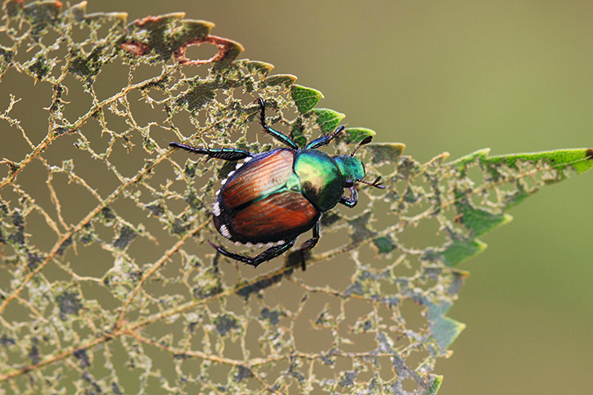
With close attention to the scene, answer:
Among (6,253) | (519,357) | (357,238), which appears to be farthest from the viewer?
(519,357)

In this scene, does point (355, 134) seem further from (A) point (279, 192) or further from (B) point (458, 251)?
(B) point (458, 251)

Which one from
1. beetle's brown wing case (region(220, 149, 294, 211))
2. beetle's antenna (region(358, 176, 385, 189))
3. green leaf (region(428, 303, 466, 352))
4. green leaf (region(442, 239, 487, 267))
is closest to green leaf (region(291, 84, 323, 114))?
beetle's brown wing case (region(220, 149, 294, 211))

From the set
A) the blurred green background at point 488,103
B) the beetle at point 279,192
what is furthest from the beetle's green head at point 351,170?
the blurred green background at point 488,103

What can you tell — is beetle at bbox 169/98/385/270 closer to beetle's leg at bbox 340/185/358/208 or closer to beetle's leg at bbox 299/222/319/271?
beetle's leg at bbox 299/222/319/271

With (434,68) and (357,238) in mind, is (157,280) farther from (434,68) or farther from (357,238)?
(434,68)

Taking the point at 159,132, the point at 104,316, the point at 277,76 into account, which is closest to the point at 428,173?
the point at 277,76

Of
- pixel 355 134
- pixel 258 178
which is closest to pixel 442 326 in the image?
pixel 355 134
